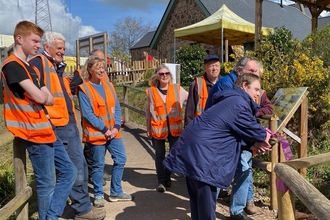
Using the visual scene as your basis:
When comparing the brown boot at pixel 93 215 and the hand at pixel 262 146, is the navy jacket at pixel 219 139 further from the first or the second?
the brown boot at pixel 93 215

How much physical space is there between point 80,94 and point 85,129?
1.33 feet

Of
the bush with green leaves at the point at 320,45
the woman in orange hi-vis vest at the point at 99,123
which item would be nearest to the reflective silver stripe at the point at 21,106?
the woman in orange hi-vis vest at the point at 99,123

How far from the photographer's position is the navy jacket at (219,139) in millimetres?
2715

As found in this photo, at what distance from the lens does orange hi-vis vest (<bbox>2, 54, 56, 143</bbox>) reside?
2712 millimetres

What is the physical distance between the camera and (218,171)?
2.73 metres

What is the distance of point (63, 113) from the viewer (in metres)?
3.26

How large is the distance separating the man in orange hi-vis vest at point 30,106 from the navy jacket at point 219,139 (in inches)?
43.9

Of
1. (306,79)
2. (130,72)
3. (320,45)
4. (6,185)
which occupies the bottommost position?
(6,185)

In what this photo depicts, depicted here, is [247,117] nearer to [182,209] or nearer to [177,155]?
[177,155]

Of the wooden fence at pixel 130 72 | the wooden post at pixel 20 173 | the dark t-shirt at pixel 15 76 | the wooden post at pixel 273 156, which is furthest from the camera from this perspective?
the wooden fence at pixel 130 72

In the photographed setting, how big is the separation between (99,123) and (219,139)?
1.64m

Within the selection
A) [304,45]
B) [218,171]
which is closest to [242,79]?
[218,171]

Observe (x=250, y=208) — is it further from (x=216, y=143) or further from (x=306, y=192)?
(x=306, y=192)

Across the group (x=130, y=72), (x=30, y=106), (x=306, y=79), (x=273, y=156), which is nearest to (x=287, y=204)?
(x=273, y=156)
